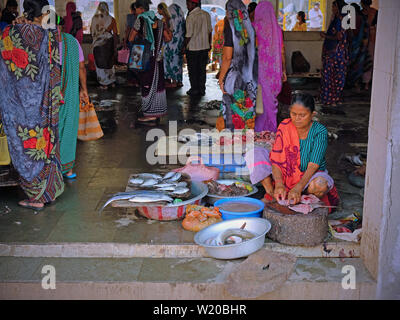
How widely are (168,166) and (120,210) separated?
1.25 m

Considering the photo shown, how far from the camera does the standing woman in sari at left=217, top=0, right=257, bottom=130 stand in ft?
18.8

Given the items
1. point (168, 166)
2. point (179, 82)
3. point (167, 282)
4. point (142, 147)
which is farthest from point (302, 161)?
point (179, 82)

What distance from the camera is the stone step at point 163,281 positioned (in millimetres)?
3389

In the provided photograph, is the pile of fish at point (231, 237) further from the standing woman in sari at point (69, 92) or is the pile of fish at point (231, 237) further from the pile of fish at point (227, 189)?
the standing woman in sari at point (69, 92)

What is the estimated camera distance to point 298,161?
4105 millimetres

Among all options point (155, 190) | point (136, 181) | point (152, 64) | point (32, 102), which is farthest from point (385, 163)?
point (152, 64)

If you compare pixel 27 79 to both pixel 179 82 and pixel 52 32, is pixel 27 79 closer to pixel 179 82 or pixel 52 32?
pixel 52 32


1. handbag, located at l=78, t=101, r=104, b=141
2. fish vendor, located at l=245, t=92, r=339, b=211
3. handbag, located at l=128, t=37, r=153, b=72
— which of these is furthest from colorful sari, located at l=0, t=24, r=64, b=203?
handbag, located at l=128, t=37, r=153, b=72

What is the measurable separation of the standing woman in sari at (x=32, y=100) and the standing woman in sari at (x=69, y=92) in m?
0.26

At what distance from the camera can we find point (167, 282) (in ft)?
11.2

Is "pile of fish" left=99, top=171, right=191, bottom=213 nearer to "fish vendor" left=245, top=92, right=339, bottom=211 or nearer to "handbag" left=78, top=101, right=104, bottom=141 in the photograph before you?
"fish vendor" left=245, top=92, right=339, bottom=211

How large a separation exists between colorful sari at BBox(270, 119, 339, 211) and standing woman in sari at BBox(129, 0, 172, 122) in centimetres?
371

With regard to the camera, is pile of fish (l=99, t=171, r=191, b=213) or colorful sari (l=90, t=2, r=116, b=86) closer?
pile of fish (l=99, t=171, r=191, b=213)

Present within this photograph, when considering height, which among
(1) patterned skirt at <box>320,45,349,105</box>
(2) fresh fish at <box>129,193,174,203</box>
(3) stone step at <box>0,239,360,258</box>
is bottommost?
(3) stone step at <box>0,239,360,258</box>
